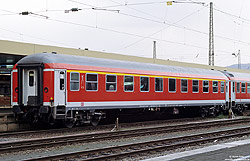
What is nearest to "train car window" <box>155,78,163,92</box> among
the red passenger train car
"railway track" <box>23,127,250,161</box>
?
the red passenger train car

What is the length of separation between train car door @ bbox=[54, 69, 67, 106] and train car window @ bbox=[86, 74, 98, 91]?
132 centimetres

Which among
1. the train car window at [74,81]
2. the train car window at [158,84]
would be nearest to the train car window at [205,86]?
the train car window at [158,84]

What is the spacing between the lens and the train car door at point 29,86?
55.2 feet

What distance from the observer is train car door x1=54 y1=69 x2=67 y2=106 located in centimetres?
1650

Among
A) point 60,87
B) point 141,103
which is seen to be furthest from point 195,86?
point 60,87

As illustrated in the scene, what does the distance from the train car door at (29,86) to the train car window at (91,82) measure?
238cm

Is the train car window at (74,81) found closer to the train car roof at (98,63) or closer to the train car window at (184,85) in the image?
the train car roof at (98,63)

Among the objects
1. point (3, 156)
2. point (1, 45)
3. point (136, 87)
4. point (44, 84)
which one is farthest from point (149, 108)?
point (3, 156)

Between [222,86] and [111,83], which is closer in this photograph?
[111,83]

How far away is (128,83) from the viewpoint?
65.0 feet

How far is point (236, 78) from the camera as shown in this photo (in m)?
29.6

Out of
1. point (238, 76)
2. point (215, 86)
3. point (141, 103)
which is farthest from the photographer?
point (238, 76)

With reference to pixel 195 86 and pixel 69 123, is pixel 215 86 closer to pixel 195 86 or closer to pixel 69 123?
pixel 195 86

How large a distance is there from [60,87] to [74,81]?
77cm
